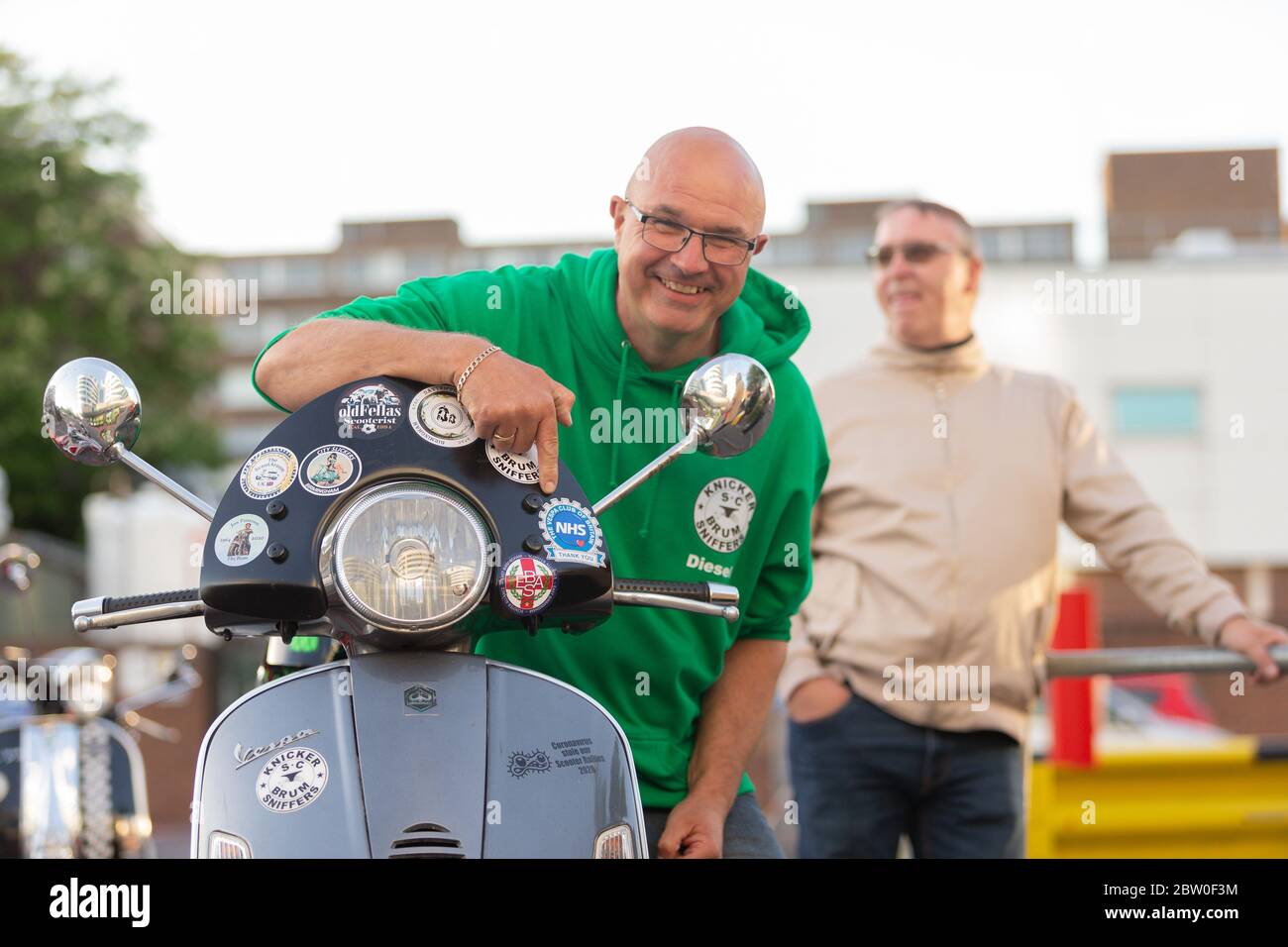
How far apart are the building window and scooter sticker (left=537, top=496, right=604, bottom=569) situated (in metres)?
23.9

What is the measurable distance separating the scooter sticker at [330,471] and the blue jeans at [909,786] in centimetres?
236

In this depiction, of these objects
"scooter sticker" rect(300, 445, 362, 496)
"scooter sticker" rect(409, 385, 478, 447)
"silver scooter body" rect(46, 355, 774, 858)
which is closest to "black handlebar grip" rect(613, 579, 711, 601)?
"silver scooter body" rect(46, 355, 774, 858)

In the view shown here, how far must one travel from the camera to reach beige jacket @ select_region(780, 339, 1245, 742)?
3.99 meters

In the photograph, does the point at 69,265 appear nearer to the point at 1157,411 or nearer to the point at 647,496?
the point at 1157,411

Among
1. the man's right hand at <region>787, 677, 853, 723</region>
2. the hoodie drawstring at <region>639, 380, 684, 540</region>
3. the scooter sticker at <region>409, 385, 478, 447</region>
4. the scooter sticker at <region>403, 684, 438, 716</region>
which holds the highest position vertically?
the scooter sticker at <region>409, 385, 478, 447</region>

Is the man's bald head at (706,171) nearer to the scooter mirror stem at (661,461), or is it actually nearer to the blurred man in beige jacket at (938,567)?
the scooter mirror stem at (661,461)

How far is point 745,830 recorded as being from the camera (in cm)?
273

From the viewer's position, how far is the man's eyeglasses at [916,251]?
4.22 meters

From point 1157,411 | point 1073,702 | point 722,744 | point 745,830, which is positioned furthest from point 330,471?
point 1157,411

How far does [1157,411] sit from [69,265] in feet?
61.8

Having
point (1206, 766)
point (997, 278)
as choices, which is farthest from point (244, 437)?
point (1206, 766)

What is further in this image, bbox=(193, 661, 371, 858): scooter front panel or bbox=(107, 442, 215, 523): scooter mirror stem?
bbox=(107, 442, 215, 523): scooter mirror stem

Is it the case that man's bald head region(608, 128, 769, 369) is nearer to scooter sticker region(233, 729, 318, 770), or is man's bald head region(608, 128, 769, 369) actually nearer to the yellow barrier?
scooter sticker region(233, 729, 318, 770)

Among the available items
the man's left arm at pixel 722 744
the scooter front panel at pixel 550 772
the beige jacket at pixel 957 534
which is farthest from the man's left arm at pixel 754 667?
the beige jacket at pixel 957 534
